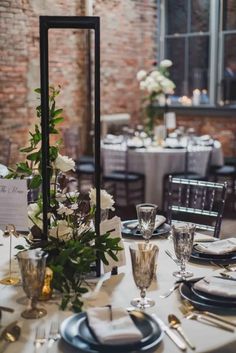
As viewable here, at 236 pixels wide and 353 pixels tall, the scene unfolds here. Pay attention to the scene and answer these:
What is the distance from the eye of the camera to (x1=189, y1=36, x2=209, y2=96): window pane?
25.6 ft

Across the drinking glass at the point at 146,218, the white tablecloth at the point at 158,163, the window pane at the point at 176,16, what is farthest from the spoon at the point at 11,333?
the window pane at the point at 176,16

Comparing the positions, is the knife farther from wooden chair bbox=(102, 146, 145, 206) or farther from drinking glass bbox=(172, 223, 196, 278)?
wooden chair bbox=(102, 146, 145, 206)

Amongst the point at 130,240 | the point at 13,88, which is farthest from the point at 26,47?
the point at 130,240

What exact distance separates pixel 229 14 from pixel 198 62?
2.48 feet

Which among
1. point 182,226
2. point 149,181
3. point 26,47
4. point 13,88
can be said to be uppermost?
point 26,47

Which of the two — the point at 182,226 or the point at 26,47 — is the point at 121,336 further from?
the point at 26,47

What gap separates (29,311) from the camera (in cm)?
163

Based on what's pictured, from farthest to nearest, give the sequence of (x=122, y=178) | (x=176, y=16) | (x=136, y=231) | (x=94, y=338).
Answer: (x=176, y=16) < (x=122, y=178) < (x=136, y=231) < (x=94, y=338)

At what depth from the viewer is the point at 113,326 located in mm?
1456

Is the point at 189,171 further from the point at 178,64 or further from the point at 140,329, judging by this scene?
the point at 140,329

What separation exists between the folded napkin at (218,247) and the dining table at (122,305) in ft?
0.18

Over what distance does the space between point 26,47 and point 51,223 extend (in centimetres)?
481

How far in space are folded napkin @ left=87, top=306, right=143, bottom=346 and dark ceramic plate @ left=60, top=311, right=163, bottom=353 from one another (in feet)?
0.05

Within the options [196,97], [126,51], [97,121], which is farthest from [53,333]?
[126,51]
